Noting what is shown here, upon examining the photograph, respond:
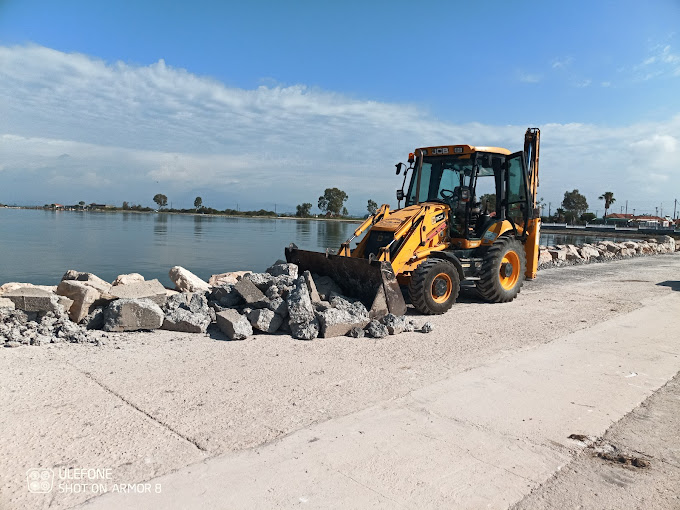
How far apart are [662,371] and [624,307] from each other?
4.00 metres

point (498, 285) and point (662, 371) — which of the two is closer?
point (662, 371)

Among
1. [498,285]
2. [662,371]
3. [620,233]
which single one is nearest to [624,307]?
[498,285]

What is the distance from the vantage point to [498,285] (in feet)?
29.0

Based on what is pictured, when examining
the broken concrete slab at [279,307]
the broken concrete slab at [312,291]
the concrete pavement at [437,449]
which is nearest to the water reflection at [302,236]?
the broken concrete slab at [312,291]

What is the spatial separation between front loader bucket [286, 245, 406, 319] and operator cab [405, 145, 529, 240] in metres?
2.23

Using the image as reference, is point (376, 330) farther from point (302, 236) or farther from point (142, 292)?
point (302, 236)

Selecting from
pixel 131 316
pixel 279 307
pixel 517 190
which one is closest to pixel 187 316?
pixel 131 316

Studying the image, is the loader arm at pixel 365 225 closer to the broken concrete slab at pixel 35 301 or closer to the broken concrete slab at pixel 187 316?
the broken concrete slab at pixel 187 316

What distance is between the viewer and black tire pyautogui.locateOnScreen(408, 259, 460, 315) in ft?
24.7

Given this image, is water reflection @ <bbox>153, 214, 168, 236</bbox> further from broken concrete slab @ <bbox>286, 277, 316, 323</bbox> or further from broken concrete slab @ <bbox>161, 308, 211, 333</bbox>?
broken concrete slab @ <bbox>286, 277, 316, 323</bbox>

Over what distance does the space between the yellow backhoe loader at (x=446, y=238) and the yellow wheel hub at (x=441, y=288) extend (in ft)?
0.05

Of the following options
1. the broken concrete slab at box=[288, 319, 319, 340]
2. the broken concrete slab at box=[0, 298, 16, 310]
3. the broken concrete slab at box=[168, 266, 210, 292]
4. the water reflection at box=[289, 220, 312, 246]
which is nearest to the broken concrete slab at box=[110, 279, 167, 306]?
the broken concrete slab at box=[0, 298, 16, 310]

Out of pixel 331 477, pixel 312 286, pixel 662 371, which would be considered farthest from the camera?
pixel 312 286

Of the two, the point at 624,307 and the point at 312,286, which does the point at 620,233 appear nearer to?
the point at 624,307
